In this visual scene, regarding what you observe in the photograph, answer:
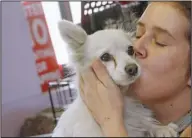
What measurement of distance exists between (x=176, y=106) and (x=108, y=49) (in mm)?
158

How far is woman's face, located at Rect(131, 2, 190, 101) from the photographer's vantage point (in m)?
0.43

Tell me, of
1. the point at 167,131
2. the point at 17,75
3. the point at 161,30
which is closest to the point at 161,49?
the point at 161,30

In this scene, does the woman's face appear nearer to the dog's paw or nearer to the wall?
the dog's paw

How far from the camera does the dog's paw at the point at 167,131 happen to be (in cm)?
44

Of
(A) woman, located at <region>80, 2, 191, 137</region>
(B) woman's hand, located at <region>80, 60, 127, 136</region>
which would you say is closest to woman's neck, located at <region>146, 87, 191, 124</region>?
(A) woman, located at <region>80, 2, 191, 137</region>

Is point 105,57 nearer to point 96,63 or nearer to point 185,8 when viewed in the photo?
point 96,63

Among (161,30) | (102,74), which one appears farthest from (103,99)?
(161,30)

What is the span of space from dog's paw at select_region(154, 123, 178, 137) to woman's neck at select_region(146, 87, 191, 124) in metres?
0.03

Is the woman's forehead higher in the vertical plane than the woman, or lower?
higher

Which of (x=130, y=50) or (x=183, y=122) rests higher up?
(x=130, y=50)

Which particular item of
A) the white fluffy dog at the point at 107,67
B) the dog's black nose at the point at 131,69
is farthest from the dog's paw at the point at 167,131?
the dog's black nose at the point at 131,69

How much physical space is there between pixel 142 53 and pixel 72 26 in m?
0.12

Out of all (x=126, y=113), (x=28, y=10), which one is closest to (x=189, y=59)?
(x=126, y=113)

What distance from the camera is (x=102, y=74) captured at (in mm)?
417
